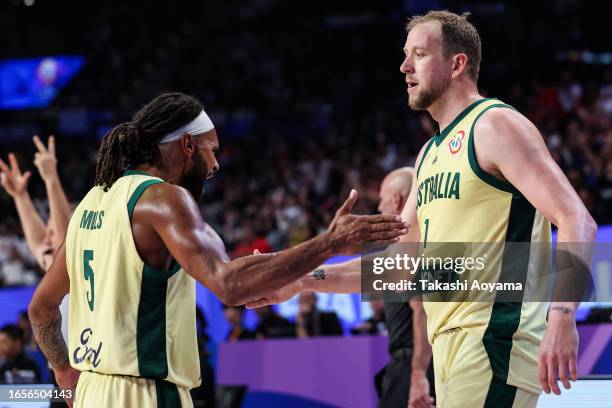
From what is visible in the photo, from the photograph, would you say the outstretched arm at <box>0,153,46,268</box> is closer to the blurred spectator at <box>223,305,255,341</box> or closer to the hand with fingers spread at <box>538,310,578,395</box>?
the blurred spectator at <box>223,305,255,341</box>

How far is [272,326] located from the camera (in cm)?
969

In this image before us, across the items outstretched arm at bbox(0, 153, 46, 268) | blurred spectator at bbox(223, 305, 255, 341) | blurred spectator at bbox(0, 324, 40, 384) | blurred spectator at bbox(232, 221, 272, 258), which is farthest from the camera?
blurred spectator at bbox(232, 221, 272, 258)

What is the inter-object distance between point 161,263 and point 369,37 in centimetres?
1816

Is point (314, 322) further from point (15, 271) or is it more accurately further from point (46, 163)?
point (15, 271)

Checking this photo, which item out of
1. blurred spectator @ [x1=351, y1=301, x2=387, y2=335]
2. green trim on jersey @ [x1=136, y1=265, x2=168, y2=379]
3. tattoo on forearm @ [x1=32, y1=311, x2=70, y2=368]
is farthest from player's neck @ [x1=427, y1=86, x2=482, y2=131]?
blurred spectator @ [x1=351, y1=301, x2=387, y2=335]

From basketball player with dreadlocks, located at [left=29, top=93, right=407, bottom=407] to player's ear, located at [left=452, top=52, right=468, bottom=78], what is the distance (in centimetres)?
106

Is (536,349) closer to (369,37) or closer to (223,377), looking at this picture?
(223,377)

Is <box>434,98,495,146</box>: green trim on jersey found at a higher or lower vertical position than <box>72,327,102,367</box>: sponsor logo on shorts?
higher

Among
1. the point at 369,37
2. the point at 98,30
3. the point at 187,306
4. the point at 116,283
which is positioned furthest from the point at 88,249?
the point at 98,30

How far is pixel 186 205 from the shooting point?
11.1ft

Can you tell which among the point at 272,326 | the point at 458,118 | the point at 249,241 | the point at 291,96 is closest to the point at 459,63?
the point at 458,118

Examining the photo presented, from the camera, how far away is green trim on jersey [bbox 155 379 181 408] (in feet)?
11.5

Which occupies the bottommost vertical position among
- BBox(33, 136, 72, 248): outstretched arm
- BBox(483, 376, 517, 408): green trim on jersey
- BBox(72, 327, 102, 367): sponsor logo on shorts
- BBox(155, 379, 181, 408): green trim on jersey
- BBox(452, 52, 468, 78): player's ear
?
BBox(483, 376, 517, 408): green trim on jersey

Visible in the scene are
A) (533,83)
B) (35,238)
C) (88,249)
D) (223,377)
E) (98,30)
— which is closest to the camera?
(88,249)
